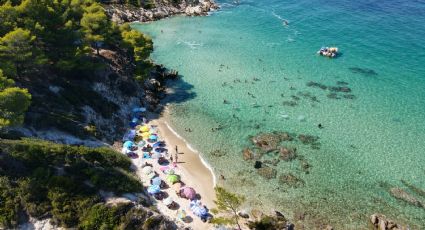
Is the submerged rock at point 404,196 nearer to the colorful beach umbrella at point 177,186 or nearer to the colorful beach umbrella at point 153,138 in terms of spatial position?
the colorful beach umbrella at point 177,186

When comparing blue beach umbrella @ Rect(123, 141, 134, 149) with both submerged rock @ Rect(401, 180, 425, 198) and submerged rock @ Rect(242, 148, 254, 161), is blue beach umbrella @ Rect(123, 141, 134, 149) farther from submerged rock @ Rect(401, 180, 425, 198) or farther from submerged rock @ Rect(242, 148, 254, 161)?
submerged rock @ Rect(401, 180, 425, 198)

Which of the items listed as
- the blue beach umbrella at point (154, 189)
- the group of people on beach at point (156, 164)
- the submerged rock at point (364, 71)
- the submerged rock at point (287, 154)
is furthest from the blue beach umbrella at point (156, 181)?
the submerged rock at point (364, 71)

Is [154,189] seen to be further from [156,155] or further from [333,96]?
[333,96]

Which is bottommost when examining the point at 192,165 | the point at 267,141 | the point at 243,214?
the point at 243,214

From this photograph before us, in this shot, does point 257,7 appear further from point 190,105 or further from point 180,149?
point 180,149

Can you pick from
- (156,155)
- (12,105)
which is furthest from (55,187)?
(156,155)

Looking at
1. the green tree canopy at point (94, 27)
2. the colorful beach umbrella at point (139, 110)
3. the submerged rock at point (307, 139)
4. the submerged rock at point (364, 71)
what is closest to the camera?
the submerged rock at point (307, 139)

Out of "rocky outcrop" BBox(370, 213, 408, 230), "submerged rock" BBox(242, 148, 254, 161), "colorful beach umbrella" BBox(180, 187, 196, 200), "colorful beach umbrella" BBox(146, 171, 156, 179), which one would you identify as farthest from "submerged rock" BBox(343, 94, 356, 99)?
"colorful beach umbrella" BBox(146, 171, 156, 179)
